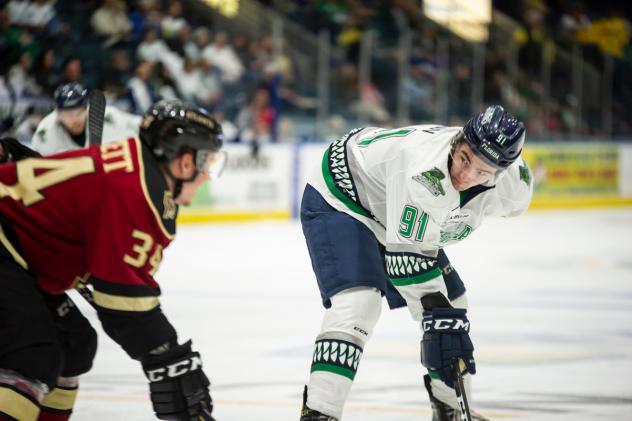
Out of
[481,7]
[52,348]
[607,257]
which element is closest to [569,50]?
[481,7]

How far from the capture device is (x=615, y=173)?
54.4 ft

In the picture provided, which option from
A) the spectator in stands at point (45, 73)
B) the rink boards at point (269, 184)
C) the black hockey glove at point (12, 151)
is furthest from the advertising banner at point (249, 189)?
the black hockey glove at point (12, 151)

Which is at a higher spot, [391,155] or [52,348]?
[391,155]

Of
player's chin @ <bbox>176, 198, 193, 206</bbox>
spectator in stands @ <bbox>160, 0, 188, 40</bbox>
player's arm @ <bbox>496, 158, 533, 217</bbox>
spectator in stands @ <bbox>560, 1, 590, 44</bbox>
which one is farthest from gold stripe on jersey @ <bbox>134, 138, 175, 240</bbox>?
spectator in stands @ <bbox>560, 1, 590, 44</bbox>

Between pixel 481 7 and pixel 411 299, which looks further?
pixel 481 7

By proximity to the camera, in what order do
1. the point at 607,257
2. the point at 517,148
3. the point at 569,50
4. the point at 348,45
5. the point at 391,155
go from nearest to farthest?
the point at 517,148
the point at 391,155
the point at 607,257
the point at 348,45
the point at 569,50

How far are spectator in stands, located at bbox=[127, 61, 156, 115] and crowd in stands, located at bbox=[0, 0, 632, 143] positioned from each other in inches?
0.6

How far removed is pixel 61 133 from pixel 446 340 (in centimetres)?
249

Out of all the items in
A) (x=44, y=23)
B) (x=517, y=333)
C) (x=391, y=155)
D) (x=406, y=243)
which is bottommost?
(x=517, y=333)

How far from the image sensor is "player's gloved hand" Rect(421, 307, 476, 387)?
3.37 meters

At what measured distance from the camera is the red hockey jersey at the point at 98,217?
2.56 meters

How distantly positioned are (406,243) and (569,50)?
1361 centimetres

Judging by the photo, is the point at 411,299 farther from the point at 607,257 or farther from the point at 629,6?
the point at 629,6

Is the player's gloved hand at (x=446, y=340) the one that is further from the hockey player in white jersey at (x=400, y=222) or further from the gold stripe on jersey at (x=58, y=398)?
the gold stripe on jersey at (x=58, y=398)
